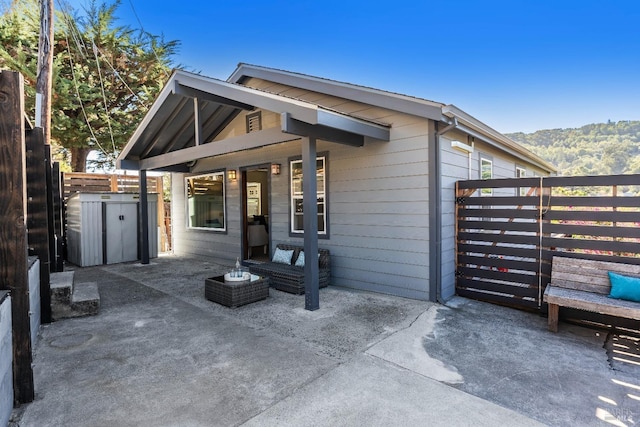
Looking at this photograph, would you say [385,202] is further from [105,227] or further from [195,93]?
[105,227]

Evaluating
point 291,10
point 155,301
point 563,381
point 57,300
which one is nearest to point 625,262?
point 563,381

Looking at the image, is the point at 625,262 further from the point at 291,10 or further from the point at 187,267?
the point at 291,10

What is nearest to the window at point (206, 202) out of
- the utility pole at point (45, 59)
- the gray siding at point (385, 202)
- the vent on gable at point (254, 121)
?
the vent on gable at point (254, 121)

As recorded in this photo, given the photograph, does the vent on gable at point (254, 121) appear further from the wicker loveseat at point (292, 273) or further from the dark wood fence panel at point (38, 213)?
the dark wood fence panel at point (38, 213)

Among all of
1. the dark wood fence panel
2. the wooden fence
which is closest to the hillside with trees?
the wooden fence

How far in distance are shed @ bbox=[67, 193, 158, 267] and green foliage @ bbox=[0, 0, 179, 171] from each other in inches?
156

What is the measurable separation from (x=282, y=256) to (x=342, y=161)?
2028 millimetres

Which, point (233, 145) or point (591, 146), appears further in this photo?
point (591, 146)

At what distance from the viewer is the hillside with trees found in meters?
31.0

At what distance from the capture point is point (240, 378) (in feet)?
9.00

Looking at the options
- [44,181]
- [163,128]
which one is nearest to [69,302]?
[44,181]

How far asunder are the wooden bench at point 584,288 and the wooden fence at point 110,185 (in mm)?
9463

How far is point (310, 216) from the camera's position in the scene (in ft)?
14.6

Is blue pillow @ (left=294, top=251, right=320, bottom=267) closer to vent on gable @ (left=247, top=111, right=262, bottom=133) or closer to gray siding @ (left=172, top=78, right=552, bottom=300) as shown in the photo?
gray siding @ (left=172, top=78, right=552, bottom=300)
